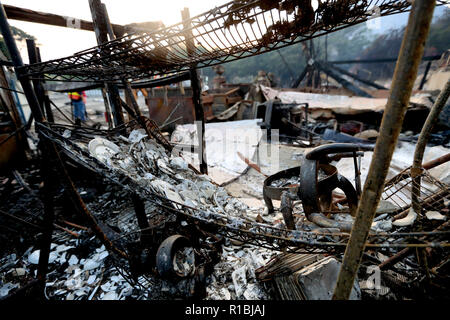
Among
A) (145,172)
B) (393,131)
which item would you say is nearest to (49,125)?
(145,172)

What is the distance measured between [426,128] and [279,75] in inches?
1191

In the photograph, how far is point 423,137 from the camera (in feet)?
6.88

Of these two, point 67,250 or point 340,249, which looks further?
point 67,250

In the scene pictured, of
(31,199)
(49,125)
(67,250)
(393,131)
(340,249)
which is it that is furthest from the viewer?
(31,199)

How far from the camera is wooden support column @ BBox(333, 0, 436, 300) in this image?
0.87 m


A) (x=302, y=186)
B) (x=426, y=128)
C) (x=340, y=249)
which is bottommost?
(x=340, y=249)


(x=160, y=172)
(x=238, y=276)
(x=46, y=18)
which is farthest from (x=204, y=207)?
(x=46, y=18)

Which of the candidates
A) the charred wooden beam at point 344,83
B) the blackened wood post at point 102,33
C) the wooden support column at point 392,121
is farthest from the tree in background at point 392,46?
the wooden support column at point 392,121

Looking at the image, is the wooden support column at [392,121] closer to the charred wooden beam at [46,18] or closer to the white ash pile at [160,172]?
the white ash pile at [160,172]

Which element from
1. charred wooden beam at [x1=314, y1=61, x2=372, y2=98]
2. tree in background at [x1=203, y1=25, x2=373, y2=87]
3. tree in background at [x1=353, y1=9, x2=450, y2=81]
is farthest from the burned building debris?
tree in background at [x1=203, y1=25, x2=373, y2=87]

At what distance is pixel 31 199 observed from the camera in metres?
4.52

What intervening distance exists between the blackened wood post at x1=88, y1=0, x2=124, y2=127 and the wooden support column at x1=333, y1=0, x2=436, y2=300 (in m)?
3.24
